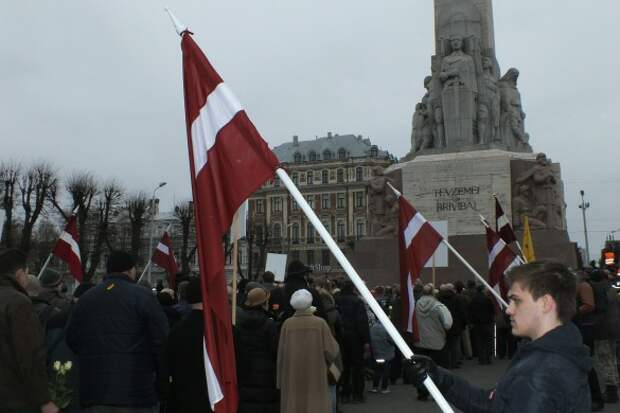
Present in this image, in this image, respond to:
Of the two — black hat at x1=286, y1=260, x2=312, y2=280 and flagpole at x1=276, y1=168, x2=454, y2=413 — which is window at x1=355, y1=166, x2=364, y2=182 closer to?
black hat at x1=286, y1=260, x2=312, y2=280

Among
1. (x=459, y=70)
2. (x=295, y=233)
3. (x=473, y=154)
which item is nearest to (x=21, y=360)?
(x=473, y=154)

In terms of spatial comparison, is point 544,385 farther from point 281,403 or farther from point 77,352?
point 281,403

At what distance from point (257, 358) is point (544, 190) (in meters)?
16.2

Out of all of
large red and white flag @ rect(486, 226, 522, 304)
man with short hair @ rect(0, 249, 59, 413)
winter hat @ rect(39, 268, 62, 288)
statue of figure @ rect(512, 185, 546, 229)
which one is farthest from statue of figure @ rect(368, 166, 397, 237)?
man with short hair @ rect(0, 249, 59, 413)

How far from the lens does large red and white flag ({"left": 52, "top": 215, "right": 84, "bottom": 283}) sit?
1296 cm

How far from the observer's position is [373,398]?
1097cm

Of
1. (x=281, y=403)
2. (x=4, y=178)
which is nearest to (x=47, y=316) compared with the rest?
(x=281, y=403)

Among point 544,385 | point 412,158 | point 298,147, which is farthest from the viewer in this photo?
point 298,147

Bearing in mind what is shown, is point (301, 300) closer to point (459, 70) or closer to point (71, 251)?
point (71, 251)

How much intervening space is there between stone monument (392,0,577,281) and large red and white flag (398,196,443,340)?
1199cm

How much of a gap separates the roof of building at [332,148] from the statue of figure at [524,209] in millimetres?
76658

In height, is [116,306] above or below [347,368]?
above

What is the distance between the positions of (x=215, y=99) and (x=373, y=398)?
304 inches

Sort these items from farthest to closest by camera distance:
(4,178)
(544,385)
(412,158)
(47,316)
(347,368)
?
(4,178)
(412,158)
(347,368)
(47,316)
(544,385)
